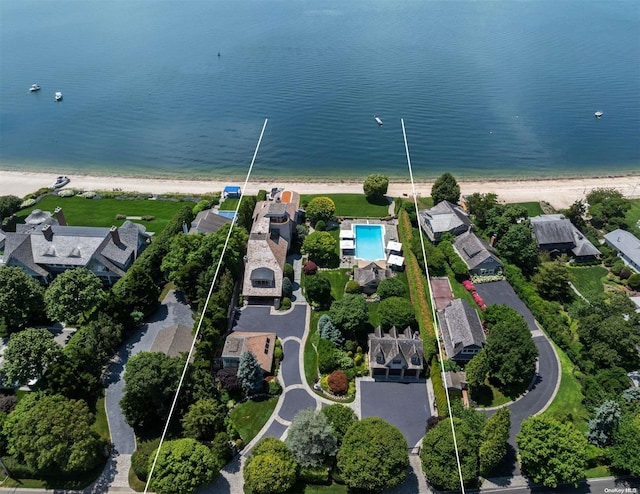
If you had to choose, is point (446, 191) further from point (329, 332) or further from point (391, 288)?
point (329, 332)

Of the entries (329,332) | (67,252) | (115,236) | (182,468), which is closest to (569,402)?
(329,332)

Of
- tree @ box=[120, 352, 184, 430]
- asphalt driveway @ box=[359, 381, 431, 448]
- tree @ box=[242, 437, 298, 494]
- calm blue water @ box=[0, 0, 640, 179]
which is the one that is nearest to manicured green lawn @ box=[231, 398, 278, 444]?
tree @ box=[242, 437, 298, 494]

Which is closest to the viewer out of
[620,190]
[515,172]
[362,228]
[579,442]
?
[579,442]

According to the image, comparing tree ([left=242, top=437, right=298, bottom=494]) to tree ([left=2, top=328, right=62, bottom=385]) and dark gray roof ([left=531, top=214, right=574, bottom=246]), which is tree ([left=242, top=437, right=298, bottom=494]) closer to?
tree ([left=2, top=328, right=62, bottom=385])

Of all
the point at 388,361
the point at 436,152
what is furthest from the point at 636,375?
the point at 436,152

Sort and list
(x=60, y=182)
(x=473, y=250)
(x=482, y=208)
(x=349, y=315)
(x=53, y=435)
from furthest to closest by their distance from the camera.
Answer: (x=60, y=182) → (x=482, y=208) → (x=473, y=250) → (x=349, y=315) → (x=53, y=435)

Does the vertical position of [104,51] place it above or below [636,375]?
above

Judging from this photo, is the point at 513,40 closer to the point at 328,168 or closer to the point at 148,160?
the point at 328,168
